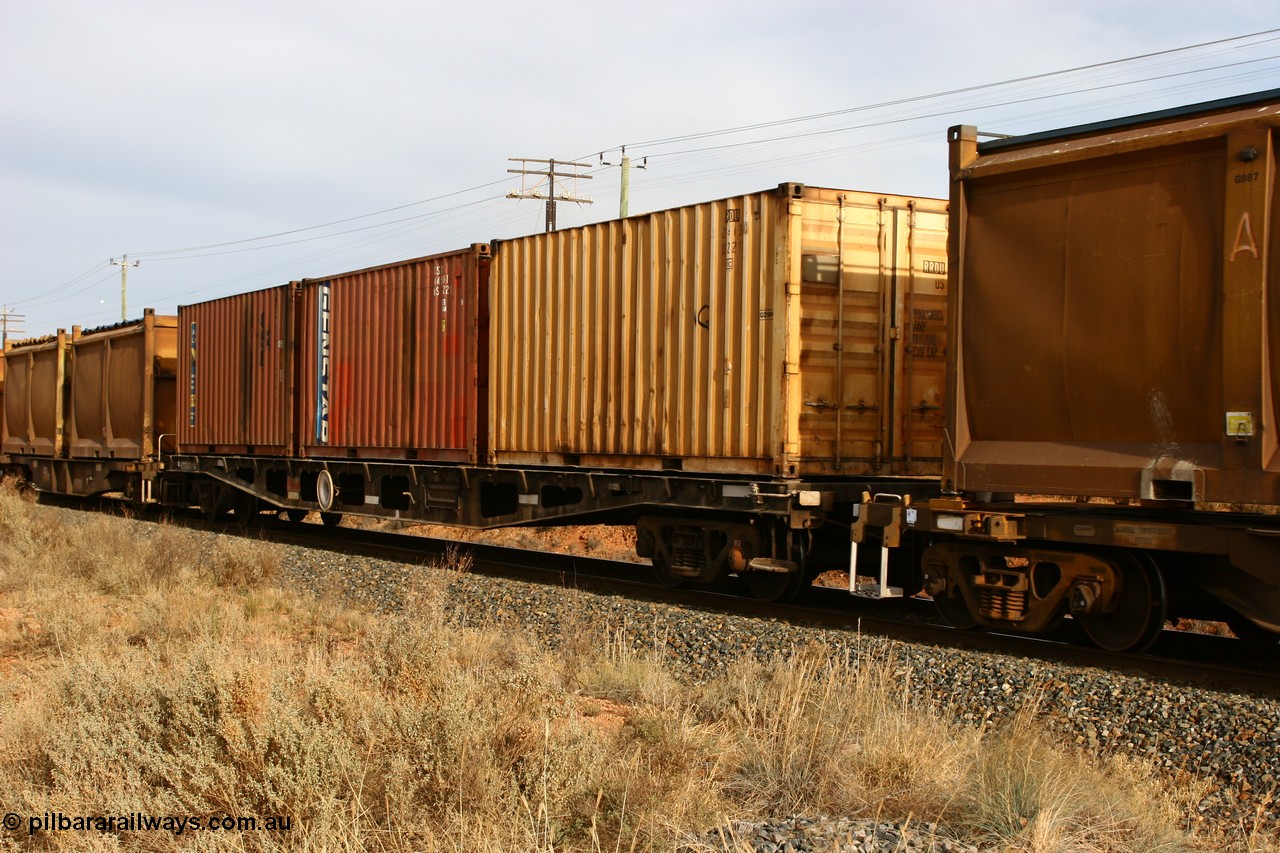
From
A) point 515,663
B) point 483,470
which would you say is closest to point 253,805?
point 515,663

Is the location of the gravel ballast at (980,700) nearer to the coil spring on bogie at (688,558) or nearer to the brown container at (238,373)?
the coil spring on bogie at (688,558)

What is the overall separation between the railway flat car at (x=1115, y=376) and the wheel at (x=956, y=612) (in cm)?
2

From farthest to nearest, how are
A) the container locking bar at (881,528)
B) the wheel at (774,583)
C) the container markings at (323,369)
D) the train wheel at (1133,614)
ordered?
the container markings at (323,369) < the wheel at (774,583) < the container locking bar at (881,528) < the train wheel at (1133,614)

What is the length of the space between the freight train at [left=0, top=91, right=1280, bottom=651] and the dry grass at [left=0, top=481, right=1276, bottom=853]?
6.78 feet

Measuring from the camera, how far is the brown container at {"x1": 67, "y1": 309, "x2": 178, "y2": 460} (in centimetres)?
2122

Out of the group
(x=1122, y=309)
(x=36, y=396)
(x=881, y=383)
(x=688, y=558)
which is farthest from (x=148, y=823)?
(x=36, y=396)

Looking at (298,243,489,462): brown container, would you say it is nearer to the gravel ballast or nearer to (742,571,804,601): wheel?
the gravel ballast

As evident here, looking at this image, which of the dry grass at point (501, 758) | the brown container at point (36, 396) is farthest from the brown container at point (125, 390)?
the dry grass at point (501, 758)

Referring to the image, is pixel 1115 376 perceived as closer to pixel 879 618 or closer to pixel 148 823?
pixel 879 618

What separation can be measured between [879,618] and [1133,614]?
225 cm

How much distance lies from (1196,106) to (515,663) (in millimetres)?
5695

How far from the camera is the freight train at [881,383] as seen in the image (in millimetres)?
6910

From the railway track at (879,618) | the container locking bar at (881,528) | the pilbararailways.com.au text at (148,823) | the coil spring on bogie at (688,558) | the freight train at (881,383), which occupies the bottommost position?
the railway track at (879,618)

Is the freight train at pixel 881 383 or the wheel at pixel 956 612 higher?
the freight train at pixel 881 383
